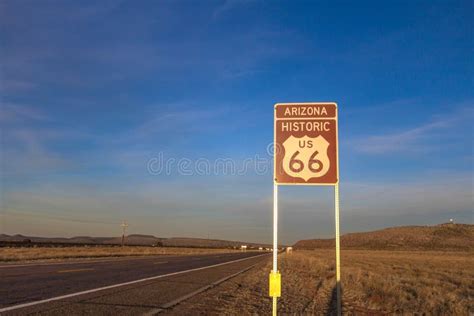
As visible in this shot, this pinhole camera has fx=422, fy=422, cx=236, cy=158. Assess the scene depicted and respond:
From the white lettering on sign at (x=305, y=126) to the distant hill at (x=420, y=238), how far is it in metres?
124

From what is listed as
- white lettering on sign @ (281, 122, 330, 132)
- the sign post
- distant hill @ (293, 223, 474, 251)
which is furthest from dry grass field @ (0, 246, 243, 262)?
distant hill @ (293, 223, 474, 251)

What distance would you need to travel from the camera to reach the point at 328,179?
5.85m

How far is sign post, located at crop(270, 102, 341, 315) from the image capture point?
5.82 m

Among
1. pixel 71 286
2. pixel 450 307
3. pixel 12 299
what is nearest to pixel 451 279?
pixel 450 307

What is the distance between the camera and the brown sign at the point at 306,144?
584cm

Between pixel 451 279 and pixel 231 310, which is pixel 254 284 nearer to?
pixel 231 310

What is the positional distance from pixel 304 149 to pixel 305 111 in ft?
1.94

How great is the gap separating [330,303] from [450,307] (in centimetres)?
316

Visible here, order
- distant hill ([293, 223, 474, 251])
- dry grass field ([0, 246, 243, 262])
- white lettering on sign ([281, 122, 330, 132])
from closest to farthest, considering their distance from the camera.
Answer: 1. white lettering on sign ([281, 122, 330, 132])
2. dry grass field ([0, 246, 243, 262])
3. distant hill ([293, 223, 474, 251])

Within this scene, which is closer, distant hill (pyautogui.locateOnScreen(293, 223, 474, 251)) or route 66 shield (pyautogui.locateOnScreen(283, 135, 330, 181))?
route 66 shield (pyautogui.locateOnScreen(283, 135, 330, 181))

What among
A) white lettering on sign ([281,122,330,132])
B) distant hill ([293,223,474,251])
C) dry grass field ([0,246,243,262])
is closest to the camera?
white lettering on sign ([281,122,330,132])

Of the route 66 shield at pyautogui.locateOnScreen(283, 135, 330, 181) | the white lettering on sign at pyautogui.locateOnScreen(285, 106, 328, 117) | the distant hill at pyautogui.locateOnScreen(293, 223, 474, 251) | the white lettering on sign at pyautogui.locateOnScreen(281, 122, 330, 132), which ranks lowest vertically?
the distant hill at pyautogui.locateOnScreen(293, 223, 474, 251)

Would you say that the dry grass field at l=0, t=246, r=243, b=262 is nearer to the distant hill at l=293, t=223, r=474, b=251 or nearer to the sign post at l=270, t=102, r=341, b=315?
the sign post at l=270, t=102, r=341, b=315

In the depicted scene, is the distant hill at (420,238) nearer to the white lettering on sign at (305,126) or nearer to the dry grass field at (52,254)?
the dry grass field at (52,254)
